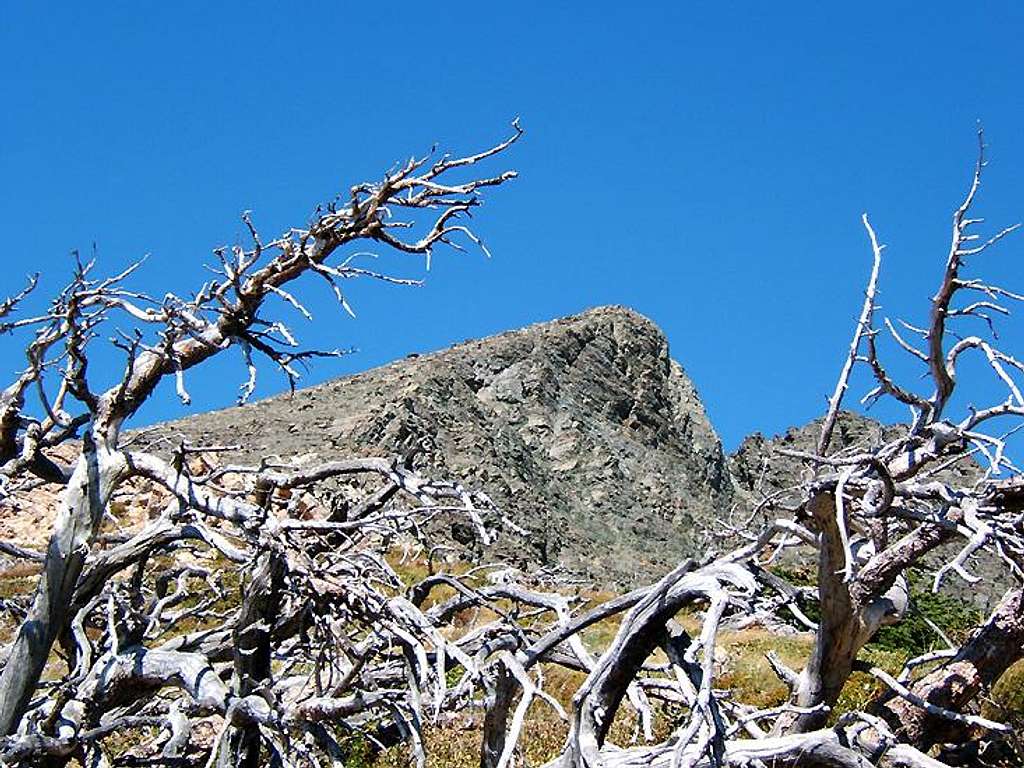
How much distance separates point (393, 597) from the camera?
8234mm

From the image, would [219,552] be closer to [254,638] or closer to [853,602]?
[254,638]

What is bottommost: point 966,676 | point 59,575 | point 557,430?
point 59,575

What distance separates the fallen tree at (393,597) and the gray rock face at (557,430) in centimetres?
3703

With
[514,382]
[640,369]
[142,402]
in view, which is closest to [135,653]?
[142,402]

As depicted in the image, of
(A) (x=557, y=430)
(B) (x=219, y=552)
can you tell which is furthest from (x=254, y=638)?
(A) (x=557, y=430)

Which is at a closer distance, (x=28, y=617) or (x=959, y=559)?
(x=959, y=559)

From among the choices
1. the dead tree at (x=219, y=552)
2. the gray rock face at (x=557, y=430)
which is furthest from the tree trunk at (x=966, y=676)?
the gray rock face at (x=557, y=430)

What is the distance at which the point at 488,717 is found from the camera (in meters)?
7.49

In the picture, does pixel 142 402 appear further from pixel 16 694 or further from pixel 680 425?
pixel 680 425

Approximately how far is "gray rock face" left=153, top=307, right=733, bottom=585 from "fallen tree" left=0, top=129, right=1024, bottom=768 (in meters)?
37.0

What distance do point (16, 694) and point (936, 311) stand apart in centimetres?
662

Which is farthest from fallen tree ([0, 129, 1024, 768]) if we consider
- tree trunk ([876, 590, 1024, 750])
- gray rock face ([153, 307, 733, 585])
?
gray rock face ([153, 307, 733, 585])

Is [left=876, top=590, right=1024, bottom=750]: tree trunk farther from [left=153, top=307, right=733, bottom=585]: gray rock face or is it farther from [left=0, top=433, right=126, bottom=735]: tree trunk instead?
[left=153, top=307, right=733, bottom=585]: gray rock face

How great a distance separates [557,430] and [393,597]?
6175 cm
